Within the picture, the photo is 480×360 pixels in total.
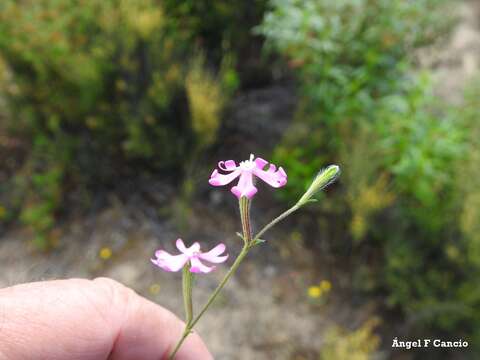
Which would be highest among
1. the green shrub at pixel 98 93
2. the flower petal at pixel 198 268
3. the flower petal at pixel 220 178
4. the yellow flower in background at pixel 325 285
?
the green shrub at pixel 98 93

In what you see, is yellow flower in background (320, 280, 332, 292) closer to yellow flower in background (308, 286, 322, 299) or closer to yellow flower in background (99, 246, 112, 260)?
yellow flower in background (308, 286, 322, 299)

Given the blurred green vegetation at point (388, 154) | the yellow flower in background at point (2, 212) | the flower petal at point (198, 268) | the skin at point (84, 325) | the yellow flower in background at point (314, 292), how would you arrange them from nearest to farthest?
the flower petal at point (198, 268) < the skin at point (84, 325) < the blurred green vegetation at point (388, 154) < the yellow flower in background at point (314, 292) < the yellow flower in background at point (2, 212)

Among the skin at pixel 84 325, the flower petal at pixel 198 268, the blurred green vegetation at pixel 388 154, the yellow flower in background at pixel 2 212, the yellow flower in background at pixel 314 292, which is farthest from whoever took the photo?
the yellow flower in background at pixel 2 212

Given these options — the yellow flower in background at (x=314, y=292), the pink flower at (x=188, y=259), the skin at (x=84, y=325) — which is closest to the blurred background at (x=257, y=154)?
the yellow flower in background at (x=314, y=292)

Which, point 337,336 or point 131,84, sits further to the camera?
point 131,84

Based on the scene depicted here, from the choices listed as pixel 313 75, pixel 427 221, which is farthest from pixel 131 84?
pixel 427 221

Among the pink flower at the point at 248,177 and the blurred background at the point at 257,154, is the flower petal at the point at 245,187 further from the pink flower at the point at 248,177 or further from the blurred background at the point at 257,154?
the blurred background at the point at 257,154

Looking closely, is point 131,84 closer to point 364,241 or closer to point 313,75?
point 313,75

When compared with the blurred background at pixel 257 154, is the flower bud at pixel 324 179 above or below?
below
